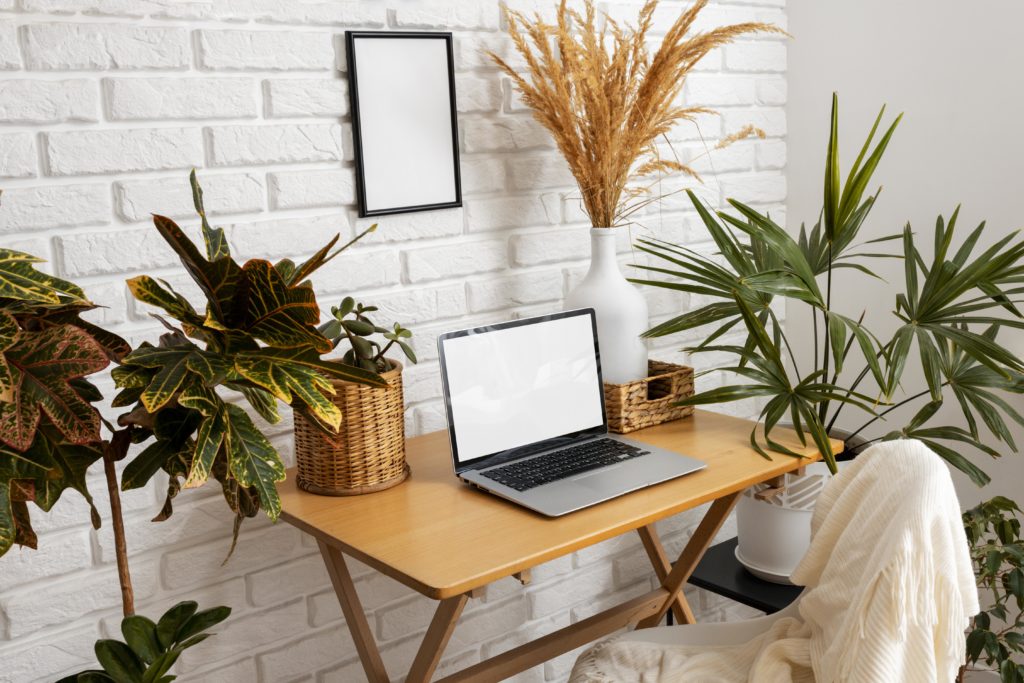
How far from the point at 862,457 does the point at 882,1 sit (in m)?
1.31

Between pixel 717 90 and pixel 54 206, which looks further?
pixel 717 90

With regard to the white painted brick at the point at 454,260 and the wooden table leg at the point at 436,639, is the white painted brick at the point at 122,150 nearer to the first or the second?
the white painted brick at the point at 454,260

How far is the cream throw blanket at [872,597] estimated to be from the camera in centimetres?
129

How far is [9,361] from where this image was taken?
1.09 m

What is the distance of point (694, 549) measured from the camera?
192cm

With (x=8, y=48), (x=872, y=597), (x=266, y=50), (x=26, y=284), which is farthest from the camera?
(x=266, y=50)

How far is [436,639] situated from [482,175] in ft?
2.96

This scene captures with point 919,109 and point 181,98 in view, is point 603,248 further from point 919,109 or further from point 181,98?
point 919,109

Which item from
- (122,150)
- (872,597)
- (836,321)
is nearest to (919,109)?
(836,321)

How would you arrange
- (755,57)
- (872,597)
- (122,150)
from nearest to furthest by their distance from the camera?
1. (872,597)
2. (122,150)
3. (755,57)

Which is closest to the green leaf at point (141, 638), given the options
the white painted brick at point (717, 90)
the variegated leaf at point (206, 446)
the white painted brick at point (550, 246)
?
the variegated leaf at point (206, 446)

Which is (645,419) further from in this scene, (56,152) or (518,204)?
(56,152)

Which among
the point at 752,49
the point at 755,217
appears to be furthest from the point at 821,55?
the point at 755,217

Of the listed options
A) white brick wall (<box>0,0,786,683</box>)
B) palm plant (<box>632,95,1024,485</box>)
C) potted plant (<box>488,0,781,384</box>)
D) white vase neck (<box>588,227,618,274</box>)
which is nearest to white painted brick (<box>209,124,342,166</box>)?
white brick wall (<box>0,0,786,683</box>)
